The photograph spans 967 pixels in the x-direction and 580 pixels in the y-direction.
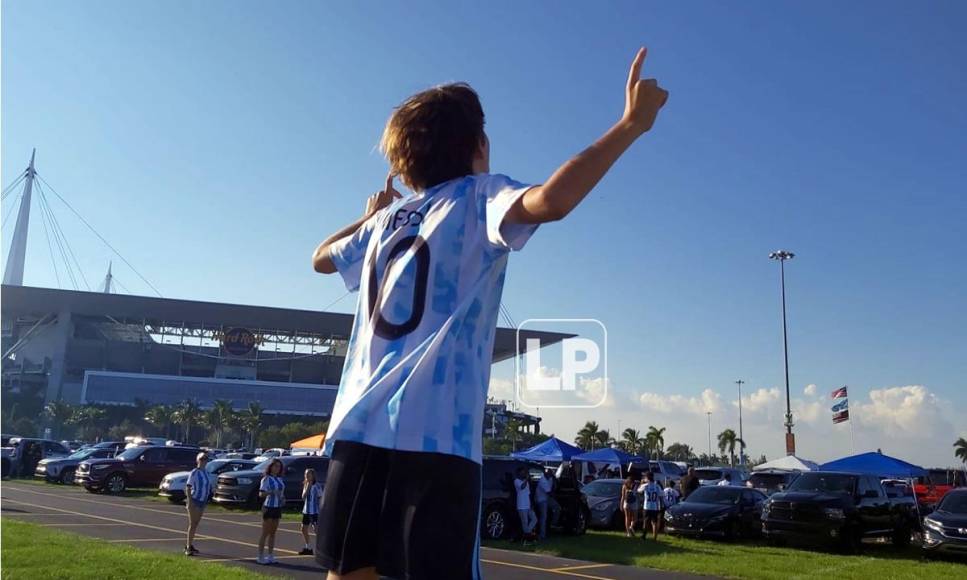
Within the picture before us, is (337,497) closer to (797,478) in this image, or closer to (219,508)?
(797,478)

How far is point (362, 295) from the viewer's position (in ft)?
7.95

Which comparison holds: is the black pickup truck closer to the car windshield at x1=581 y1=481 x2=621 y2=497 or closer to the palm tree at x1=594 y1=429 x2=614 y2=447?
the car windshield at x1=581 y1=481 x2=621 y2=497

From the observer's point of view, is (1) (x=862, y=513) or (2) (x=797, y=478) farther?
(2) (x=797, y=478)

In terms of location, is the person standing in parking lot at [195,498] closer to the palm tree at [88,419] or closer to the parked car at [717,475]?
the parked car at [717,475]

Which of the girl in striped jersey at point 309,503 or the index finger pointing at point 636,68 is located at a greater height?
the index finger pointing at point 636,68

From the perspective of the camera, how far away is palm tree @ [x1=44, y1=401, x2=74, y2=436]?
8325 centimetres

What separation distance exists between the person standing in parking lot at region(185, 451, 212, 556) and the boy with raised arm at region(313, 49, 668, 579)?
1184cm

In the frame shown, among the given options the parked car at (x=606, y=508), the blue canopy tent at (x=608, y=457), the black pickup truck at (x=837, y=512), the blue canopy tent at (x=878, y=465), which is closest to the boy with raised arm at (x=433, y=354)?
the black pickup truck at (x=837, y=512)

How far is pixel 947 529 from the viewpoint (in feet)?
54.5

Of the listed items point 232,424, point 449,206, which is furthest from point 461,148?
point 232,424

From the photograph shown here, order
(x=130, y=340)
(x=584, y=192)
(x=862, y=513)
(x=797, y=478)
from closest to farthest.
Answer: (x=584, y=192) < (x=862, y=513) < (x=797, y=478) < (x=130, y=340)

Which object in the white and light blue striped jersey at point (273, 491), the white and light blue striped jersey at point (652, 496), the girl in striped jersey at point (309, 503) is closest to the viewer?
the white and light blue striped jersey at point (273, 491)

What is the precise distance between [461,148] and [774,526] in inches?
726

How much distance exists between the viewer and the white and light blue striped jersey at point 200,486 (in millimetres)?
13562
